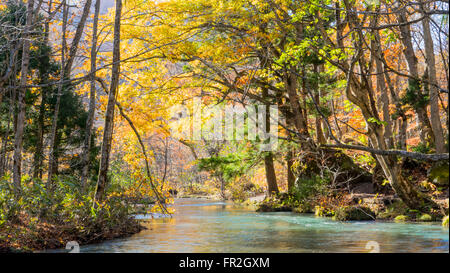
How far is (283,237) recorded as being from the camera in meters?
9.43

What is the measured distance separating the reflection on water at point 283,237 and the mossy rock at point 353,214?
40 cm

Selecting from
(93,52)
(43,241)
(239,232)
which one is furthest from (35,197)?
(239,232)

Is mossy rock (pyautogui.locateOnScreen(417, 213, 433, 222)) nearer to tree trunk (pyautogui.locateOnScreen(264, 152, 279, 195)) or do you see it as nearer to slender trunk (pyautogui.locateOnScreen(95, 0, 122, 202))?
tree trunk (pyautogui.locateOnScreen(264, 152, 279, 195))

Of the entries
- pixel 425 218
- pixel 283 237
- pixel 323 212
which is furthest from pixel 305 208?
pixel 283 237

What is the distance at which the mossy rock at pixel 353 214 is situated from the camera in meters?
12.6

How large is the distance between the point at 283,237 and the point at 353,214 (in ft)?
13.7

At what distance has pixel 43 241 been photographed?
7.94 meters

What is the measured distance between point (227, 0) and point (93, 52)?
4.32m

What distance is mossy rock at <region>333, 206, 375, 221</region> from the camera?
12562mm

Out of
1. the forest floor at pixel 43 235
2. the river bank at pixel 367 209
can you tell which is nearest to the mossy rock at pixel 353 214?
the river bank at pixel 367 209

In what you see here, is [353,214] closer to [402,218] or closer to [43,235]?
[402,218]

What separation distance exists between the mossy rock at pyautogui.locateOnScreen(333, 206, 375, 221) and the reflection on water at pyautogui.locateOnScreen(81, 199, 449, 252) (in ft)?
1.32
